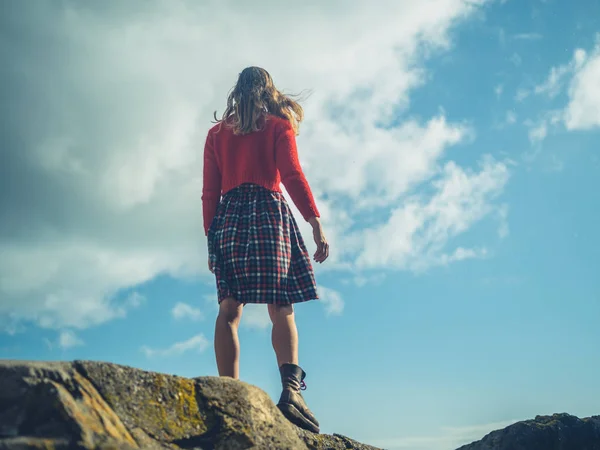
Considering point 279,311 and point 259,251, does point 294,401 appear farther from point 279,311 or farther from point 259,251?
point 259,251

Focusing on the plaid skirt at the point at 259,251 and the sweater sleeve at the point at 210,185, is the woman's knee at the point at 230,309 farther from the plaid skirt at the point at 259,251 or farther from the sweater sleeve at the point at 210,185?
the sweater sleeve at the point at 210,185

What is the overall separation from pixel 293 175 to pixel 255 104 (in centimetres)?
82

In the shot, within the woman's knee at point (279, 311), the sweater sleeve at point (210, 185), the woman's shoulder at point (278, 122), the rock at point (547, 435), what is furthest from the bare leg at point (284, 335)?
the rock at point (547, 435)

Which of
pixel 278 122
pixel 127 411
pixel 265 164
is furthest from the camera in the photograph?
pixel 278 122

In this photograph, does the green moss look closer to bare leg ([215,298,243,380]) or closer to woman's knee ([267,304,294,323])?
bare leg ([215,298,243,380])

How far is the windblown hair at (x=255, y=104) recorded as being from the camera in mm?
5957

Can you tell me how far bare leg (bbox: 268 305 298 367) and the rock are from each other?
2383mm

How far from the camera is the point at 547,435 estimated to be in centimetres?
614

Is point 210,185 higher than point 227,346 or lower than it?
higher

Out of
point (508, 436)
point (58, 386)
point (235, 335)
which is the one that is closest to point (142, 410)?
point (58, 386)

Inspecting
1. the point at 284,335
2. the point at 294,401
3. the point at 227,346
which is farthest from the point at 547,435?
the point at 227,346

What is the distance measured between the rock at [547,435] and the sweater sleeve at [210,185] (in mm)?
3581

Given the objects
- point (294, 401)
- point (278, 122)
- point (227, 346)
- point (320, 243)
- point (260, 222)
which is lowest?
point (294, 401)

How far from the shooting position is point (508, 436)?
242 inches
